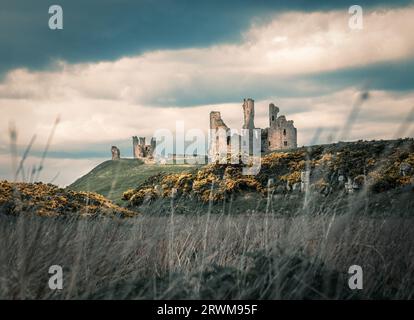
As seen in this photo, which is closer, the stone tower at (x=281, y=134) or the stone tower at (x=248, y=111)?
the stone tower at (x=281, y=134)

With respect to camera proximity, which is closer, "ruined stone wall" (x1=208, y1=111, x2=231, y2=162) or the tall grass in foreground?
the tall grass in foreground

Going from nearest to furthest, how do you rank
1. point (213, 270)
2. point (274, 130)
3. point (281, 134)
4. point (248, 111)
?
point (213, 270), point (281, 134), point (274, 130), point (248, 111)

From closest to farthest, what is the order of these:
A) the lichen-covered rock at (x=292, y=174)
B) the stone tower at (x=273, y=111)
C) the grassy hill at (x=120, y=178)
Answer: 1. the lichen-covered rock at (x=292, y=174)
2. the grassy hill at (x=120, y=178)
3. the stone tower at (x=273, y=111)

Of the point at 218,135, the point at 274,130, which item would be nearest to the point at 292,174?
the point at 218,135

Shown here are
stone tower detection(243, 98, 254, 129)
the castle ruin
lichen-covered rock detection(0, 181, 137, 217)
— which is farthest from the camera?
the castle ruin

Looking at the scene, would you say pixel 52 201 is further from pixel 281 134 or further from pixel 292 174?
pixel 281 134

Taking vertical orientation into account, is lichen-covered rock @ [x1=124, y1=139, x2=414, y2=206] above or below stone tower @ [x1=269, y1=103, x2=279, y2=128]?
below

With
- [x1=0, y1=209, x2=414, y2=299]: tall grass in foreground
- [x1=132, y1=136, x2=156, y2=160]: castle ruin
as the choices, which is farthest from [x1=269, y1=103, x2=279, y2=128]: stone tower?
[x1=0, y1=209, x2=414, y2=299]: tall grass in foreground

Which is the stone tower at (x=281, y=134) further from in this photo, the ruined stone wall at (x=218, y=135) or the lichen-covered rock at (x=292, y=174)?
the lichen-covered rock at (x=292, y=174)

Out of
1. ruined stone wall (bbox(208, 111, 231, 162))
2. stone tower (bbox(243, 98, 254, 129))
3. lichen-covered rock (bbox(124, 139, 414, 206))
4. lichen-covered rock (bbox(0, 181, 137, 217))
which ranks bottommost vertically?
lichen-covered rock (bbox(0, 181, 137, 217))

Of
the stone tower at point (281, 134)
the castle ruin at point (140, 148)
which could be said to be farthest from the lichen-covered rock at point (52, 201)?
the castle ruin at point (140, 148)

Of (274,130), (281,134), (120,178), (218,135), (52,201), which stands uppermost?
(274,130)

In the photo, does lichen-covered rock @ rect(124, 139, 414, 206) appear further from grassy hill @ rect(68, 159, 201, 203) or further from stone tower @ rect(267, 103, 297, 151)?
stone tower @ rect(267, 103, 297, 151)

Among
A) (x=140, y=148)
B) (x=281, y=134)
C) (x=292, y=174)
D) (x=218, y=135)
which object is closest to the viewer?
(x=292, y=174)
